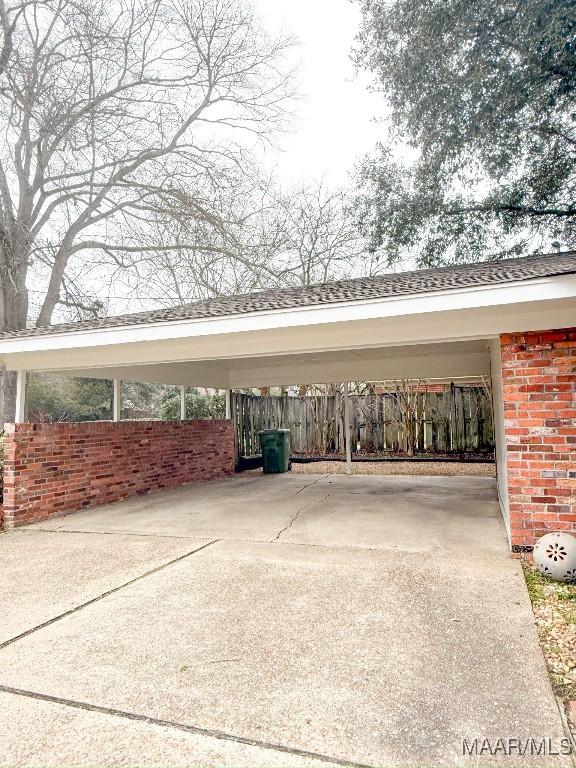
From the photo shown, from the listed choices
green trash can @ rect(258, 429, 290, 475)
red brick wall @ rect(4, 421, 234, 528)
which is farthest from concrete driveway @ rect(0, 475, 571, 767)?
green trash can @ rect(258, 429, 290, 475)

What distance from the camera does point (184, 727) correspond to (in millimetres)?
2145

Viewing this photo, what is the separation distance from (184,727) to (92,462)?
232 inches

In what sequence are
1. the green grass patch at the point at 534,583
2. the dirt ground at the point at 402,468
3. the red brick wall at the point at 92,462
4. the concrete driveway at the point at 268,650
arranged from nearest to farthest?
the concrete driveway at the point at 268,650 → the green grass patch at the point at 534,583 → the red brick wall at the point at 92,462 → the dirt ground at the point at 402,468

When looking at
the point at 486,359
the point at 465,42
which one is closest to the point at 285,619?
the point at 486,359

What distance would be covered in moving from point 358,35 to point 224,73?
138 inches

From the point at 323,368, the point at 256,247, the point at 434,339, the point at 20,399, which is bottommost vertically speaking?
the point at 20,399

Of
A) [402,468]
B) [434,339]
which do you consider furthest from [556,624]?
[402,468]

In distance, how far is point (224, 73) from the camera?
12.7m

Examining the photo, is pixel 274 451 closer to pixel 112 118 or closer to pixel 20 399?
pixel 20 399

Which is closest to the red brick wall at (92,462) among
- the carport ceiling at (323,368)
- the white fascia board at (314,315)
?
the carport ceiling at (323,368)

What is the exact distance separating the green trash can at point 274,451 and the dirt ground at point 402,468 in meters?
0.47

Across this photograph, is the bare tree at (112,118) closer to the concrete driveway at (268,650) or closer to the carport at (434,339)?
the carport at (434,339)

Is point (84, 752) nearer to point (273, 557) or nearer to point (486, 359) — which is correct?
point (273, 557)

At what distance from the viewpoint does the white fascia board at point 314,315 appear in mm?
4168
